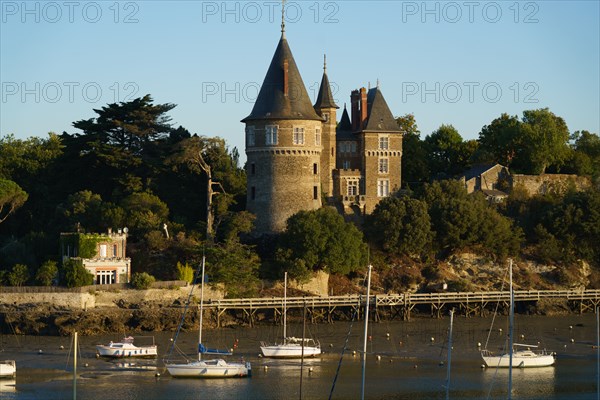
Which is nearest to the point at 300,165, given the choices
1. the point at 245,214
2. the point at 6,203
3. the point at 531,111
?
the point at 245,214

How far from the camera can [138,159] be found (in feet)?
254

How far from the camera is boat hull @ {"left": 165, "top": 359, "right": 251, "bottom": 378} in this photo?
5325 centimetres

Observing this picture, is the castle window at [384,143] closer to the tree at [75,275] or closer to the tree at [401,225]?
the tree at [401,225]

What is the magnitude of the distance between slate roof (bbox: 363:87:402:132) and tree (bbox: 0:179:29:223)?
20.6 m

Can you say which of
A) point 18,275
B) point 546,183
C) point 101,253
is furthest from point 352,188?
point 18,275

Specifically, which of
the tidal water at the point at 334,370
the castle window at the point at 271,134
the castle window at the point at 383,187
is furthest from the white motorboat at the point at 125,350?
the castle window at the point at 383,187

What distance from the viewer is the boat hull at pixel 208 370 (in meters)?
53.2

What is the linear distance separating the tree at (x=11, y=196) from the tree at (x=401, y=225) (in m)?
19.8

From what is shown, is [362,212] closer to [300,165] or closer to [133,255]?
[300,165]

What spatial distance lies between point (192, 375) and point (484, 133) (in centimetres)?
4520

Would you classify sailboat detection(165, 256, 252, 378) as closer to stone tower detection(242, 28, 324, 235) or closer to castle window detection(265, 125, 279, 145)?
stone tower detection(242, 28, 324, 235)

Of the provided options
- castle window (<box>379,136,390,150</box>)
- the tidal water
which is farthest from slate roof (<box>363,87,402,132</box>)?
the tidal water

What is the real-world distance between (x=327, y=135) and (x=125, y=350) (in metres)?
27.2

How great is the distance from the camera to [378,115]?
82.6 meters
